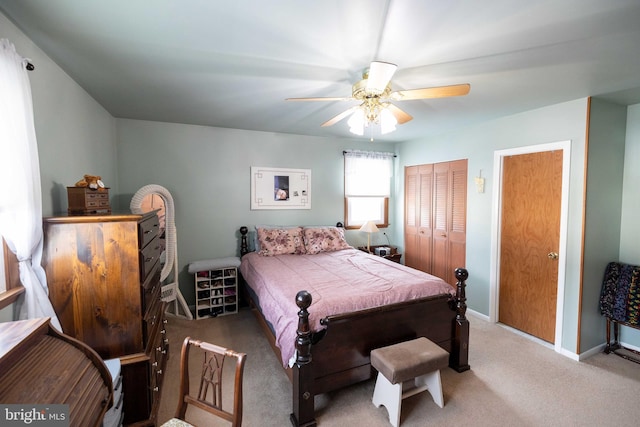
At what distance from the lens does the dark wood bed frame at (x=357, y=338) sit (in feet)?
6.12

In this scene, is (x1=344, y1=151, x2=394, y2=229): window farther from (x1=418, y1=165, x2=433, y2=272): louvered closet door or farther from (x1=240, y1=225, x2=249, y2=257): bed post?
(x1=240, y1=225, x2=249, y2=257): bed post

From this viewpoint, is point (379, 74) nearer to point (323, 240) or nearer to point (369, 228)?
point (323, 240)

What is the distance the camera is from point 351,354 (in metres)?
2.06

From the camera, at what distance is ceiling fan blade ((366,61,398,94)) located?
1534 mm

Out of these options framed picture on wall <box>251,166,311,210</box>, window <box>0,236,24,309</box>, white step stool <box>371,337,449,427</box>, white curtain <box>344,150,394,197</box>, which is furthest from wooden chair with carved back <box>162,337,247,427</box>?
white curtain <box>344,150,394,197</box>

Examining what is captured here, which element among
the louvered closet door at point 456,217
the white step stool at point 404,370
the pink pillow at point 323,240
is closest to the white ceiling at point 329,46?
the louvered closet door at point 456,217

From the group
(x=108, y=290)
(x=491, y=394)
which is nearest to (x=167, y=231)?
(x=108, y=290)

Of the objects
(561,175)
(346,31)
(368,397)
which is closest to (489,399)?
(368,397)

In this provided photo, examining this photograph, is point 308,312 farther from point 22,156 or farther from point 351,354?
point 22,156

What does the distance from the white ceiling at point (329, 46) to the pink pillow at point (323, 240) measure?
1847mm

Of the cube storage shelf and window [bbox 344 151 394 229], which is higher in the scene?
window [bbox 344 151 394 229]

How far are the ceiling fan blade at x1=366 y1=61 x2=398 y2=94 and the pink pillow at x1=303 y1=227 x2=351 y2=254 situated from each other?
2.45 metres

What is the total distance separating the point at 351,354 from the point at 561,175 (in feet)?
8.84

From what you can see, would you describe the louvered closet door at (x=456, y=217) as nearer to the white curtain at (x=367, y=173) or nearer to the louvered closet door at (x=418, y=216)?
the louvered closet door at (x=418, y=216)
